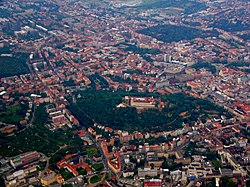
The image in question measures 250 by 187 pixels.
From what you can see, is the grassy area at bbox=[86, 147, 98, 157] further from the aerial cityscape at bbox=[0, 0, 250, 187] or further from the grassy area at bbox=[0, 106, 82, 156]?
the grassy area at bbox=[0, 106, 82, 156]

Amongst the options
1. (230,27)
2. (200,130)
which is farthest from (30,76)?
(230,27)

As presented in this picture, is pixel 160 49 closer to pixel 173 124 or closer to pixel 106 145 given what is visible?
pixel 173 124

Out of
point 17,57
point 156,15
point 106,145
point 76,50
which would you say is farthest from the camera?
point 156,15

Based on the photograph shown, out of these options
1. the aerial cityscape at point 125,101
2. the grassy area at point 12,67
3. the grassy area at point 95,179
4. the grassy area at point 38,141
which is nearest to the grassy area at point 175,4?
the aerial cityscape at point 125,101

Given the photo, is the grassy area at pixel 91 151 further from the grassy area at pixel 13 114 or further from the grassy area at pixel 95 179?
the grassy area at pixel 13 114

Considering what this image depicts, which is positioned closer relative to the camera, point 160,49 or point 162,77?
point 162,77

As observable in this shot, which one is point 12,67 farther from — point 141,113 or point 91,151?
point 91,151
